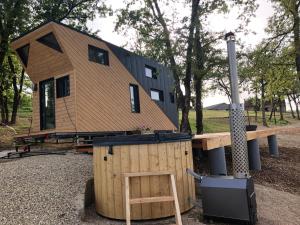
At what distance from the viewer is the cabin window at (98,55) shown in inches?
566

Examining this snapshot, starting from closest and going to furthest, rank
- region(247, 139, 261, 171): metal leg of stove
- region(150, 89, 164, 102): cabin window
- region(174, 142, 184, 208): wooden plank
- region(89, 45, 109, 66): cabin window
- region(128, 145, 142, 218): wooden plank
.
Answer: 1. region(128, 145, 142, 218): wooden plank
2. region(174, 142, 184, 208): wooden plank
3. region(247, 139, 261, 171): metal leg of stove
4. region(89, 45, 109, 66): cabin window
5. region(150, 89, 164, 102): cabin window

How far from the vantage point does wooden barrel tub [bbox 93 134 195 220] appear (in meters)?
5.24

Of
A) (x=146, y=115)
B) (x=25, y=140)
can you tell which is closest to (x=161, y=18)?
(x=146, y=115)

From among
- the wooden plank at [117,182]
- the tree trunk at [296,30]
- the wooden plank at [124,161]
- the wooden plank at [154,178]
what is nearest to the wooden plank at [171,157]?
the wooden plank at [154,178]

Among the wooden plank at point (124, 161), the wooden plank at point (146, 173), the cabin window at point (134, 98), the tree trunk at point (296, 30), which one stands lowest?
the wooden plank at point (146, 173)

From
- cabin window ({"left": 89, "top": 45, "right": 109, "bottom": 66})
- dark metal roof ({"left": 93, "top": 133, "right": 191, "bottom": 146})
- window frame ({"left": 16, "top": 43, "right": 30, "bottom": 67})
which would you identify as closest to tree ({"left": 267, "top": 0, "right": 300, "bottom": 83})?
cabin window ({"left": 89, "top": 45, "right": 109, "bottom": 66})

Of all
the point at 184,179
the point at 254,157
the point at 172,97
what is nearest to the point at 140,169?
the point at 184,179

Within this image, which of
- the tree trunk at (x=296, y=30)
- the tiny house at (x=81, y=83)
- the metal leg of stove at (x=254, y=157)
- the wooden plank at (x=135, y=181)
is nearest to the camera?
the wooden plank at (x=135, y=181)

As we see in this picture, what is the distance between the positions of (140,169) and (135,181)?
8.7 inches

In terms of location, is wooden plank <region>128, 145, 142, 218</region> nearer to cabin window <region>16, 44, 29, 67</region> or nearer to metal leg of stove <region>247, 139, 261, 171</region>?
metal leg of stove <region>247, 139, 261, 171</region>

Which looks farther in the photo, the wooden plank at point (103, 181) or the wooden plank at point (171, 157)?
the wooden plank at point (103, 181)

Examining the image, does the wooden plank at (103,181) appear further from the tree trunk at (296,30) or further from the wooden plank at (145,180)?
the tree trunk at (296,30)

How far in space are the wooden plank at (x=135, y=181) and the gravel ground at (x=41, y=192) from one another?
999mm

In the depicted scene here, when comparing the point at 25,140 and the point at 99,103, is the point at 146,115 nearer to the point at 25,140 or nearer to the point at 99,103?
the point at 99,103
